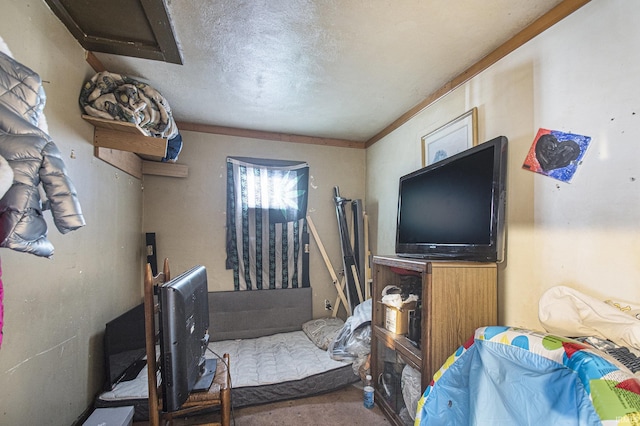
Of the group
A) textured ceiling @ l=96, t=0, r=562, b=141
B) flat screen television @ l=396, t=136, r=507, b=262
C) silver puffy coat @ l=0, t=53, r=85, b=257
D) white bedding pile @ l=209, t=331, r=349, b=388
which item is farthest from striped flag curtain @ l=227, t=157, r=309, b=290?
silver puffy coat @ l=0, t=53, r=85, b=257

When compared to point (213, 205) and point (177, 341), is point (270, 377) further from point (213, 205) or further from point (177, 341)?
point (213, 205)

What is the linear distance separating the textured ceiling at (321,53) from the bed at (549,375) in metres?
1.32

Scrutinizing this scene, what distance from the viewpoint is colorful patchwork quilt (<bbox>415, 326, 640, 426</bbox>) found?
0.76m

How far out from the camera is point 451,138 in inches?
77.7

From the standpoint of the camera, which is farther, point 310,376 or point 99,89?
point 310,376

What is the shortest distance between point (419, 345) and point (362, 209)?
5.95 feet

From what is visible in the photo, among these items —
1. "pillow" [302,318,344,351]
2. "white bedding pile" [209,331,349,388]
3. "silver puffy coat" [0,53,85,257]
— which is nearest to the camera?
"silver puffy coat" [0,53,85,257]

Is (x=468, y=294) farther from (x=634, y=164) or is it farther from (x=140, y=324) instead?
(x=140, y=324)

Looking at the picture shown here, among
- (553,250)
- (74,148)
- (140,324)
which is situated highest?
(74,148)

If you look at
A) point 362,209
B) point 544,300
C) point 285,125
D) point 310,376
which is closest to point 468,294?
point 544,300

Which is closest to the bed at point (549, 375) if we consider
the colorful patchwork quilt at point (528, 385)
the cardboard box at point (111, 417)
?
the colorful patchwork quilt at point (528, 385)

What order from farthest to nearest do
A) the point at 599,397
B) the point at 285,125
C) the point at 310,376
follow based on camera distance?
the point at 285,125 → the point at 310,376 → the point at 599,397

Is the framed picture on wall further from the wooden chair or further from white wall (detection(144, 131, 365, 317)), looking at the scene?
the wooden chair

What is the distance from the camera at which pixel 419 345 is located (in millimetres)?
1639
